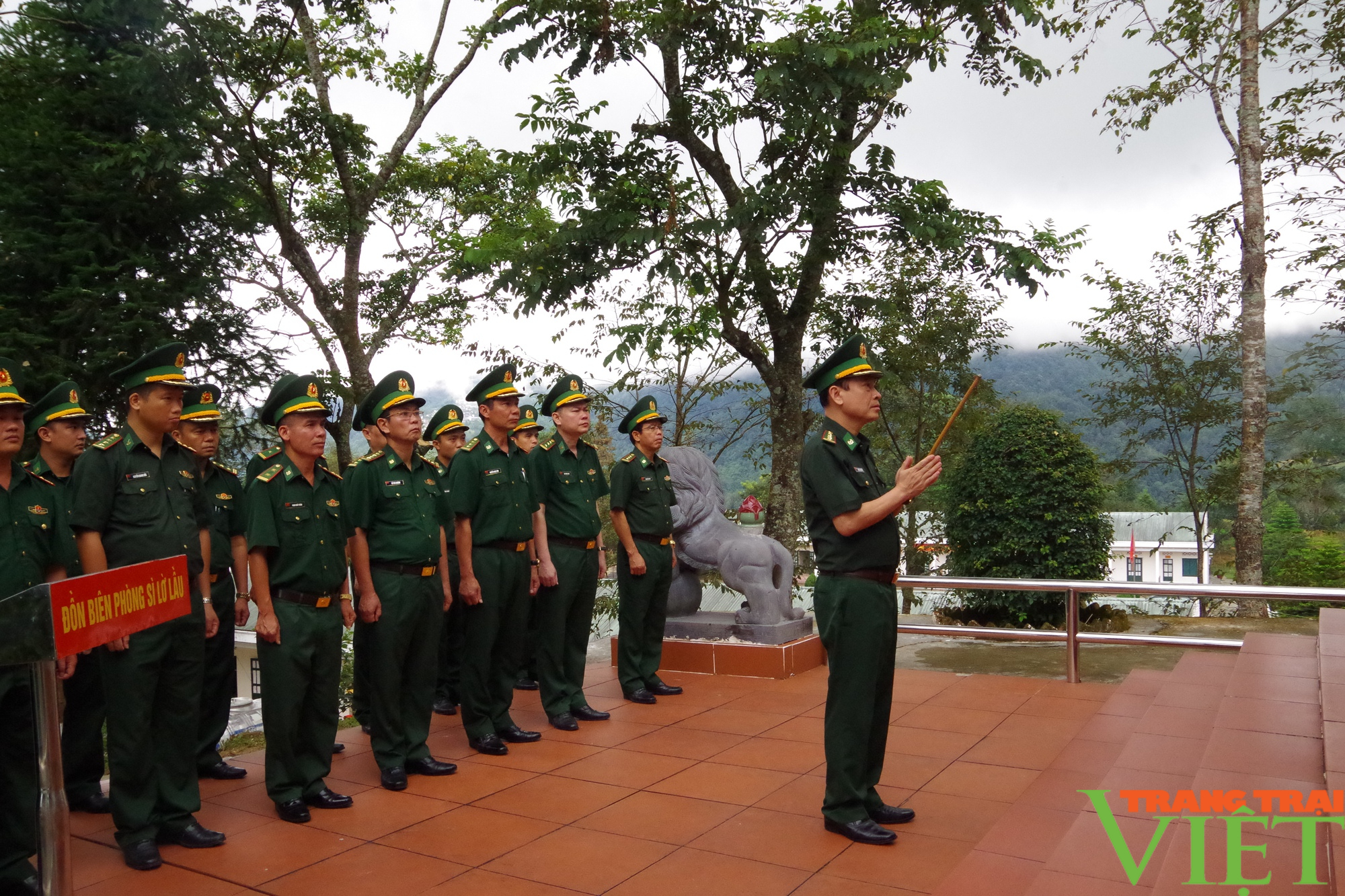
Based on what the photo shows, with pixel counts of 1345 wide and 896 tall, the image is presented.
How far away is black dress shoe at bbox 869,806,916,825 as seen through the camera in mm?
3697

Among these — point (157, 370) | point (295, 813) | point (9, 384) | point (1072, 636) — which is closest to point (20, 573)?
point (9, 384)

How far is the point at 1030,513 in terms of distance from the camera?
8977 millimetres

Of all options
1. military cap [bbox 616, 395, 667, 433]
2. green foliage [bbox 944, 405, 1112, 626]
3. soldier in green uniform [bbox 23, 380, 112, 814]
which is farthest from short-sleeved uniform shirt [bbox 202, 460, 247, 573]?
green foliage [bbox 944, 405, 1112, 626]

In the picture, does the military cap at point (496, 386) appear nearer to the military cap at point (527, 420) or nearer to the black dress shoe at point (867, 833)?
the military cap at point (527, 420)

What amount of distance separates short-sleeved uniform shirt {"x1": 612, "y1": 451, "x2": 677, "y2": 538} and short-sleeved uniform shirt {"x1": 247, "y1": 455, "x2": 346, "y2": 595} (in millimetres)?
2101

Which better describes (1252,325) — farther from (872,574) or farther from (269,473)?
(269,473)

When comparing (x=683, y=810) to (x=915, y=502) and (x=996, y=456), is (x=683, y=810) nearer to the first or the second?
(x=996, y=456)

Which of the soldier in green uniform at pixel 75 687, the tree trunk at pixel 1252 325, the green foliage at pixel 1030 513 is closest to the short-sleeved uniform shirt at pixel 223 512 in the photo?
the soldier in green uniform at pixel 75 687

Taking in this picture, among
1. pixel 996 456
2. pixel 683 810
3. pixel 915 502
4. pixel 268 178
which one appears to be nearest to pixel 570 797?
pixel 683 810

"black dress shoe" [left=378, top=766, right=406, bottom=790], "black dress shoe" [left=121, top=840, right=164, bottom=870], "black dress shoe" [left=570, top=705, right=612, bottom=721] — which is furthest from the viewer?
"black dress shoe" [left=570, top=705, right=612, bottom=721]

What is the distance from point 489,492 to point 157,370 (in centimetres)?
176

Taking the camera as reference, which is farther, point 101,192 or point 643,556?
point 101,192

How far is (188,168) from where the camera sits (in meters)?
9.29

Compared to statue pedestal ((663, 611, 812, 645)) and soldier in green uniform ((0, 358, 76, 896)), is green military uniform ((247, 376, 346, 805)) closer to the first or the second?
soldier in green uniform ((0, 358, 76, 896))
